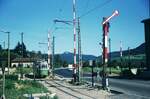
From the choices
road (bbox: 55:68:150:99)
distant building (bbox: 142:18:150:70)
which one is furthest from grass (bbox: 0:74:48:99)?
distant building (bbox: 142:18:150:70)

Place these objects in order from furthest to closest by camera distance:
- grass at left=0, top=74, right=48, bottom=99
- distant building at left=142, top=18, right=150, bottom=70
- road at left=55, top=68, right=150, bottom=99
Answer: distant building at left=142, top=18, right=150, bottom=70, road at left=55, top=68, right=150, bottom=99, grass at left=0, top=74, right=48, bottom=99

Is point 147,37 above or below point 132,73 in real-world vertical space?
above

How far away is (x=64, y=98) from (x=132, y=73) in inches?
1525

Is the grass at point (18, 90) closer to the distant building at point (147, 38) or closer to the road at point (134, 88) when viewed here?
the road at point (134, 88)

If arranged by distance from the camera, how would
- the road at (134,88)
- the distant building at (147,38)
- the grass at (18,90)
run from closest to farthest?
the grass at (18,90) → the road at (134,88) → the distant building at (147,38)

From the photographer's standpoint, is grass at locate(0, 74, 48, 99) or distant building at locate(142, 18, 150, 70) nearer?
grass at locate(0, 74, 48, 99)

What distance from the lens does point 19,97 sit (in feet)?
79.7

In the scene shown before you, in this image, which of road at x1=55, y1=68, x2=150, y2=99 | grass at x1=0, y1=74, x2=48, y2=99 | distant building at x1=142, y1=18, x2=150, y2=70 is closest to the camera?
grass at x1=0, y1=74, x2=48, y2=99

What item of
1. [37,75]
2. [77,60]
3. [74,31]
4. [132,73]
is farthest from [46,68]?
[74,31]

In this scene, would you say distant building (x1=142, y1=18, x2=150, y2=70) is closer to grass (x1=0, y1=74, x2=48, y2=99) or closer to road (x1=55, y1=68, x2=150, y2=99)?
road (x1=55, y1=68, x2=150, y2=99)

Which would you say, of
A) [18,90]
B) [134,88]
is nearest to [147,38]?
[134,88]

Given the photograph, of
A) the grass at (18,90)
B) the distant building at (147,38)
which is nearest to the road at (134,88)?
the grass at (18,90)

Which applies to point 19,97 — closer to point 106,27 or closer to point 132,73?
point 106,27

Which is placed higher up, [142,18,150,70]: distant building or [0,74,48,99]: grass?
[142,18,150,70]: distant building
